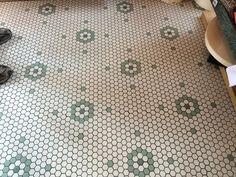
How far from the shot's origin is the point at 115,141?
1167 millimetres

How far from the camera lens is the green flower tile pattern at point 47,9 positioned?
1.69 m

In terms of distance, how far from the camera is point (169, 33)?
160cm

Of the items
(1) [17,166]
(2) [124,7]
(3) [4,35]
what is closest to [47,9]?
(3) [4,35]

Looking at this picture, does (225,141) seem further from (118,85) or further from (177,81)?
(118,85)

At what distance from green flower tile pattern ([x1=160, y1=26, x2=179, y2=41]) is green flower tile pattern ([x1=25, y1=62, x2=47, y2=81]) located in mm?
754

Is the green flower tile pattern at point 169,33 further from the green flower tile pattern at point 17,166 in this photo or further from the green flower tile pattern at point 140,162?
the green flower tile pattern at point 17,166

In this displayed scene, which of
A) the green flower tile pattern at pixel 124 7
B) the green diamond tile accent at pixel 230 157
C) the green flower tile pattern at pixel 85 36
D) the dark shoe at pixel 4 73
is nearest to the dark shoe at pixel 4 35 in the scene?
the dark shoe at pixel 4 73

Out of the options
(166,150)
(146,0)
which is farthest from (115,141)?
(146,0)

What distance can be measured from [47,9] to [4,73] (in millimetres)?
590

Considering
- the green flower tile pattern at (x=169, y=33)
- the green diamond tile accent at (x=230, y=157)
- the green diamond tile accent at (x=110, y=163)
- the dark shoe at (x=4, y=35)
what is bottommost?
the green diamond tile accent at (x=110, y=163)

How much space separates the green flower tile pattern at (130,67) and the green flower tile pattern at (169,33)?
Result: 0.29 metres

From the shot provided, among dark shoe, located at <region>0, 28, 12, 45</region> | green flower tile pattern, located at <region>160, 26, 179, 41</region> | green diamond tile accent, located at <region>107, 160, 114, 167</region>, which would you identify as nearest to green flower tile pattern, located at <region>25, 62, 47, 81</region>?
dark shoe, located at <region>0, 28, 12, 45</region>

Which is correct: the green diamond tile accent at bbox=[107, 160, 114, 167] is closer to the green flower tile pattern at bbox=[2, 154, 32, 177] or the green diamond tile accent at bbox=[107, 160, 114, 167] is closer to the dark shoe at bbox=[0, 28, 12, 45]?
the green flower tile pattern at bbox=[2, 154, 32, 177]

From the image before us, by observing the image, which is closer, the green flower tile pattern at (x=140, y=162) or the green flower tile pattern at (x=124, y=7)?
the green flower tile pattern at (x=140, y=162)
